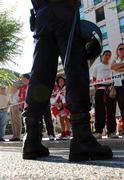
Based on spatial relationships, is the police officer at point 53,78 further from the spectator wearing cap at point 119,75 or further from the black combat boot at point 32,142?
the spectator wearing cap at point 119,75

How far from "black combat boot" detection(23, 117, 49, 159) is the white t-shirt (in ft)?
15.4

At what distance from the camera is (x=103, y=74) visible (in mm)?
7805

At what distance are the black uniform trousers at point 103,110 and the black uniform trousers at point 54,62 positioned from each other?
4.49 metres

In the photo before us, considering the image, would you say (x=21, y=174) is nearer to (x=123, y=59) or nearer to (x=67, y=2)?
(x=67, y=2)

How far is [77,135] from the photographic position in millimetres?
2664

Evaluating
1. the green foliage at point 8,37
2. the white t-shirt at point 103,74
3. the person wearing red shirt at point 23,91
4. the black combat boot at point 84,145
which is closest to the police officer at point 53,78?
the black combat boot at point 84,145

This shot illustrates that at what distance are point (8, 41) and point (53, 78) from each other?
6.21 meters

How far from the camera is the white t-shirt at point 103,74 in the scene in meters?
7.66

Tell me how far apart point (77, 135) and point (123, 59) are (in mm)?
5221

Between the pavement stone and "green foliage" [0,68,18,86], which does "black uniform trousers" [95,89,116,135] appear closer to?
"green foliage" [0,68,18,86]

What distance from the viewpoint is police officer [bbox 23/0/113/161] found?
104 inches

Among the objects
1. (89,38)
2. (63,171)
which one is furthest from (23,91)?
(63,171)

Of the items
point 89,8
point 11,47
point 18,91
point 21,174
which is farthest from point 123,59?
point 89,8

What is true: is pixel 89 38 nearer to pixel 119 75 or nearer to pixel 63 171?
pixel 63 171
